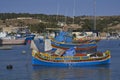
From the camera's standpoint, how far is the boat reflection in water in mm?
50891

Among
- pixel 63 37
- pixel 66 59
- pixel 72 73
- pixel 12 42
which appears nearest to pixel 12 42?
pixel 12 42

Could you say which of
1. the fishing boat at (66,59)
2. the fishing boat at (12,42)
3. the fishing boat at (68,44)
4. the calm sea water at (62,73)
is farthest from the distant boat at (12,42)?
the fishing boat at (66,59)

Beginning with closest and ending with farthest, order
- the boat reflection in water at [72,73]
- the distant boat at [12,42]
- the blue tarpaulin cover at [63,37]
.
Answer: the boat reflection in water at [72,73], the blue tarpaulin cover at [63,37], the distant boat at [12,42]

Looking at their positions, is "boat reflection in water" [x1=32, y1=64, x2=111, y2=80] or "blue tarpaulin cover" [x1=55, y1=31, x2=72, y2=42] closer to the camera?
"boat reflection in water" [x1=32, y1=64, x2=111, y2=80]

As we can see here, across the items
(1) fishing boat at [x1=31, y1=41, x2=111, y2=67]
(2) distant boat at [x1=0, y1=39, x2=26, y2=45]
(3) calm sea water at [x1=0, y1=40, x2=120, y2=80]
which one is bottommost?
(2) distant boat at [x1=0, y1=39, x2=26, y2=45]

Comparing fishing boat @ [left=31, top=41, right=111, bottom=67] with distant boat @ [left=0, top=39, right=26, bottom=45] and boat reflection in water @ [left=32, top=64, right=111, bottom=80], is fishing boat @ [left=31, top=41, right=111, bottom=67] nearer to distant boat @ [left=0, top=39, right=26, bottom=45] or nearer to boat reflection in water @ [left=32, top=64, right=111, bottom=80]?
boat reflection in water @ [left=32, top=64, right=111, bottom=80]

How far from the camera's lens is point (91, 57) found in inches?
2405

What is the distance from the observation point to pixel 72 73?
5484cm

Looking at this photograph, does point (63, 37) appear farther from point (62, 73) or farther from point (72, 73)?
point (72, 73)

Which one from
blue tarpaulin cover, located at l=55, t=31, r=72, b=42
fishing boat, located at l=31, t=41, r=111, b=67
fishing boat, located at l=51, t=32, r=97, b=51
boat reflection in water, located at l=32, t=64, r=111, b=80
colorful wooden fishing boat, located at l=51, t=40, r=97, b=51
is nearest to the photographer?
boat reflection in water, located at l=32, t=64, r=111, b=80

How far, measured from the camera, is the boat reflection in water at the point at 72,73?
50891 millimetres

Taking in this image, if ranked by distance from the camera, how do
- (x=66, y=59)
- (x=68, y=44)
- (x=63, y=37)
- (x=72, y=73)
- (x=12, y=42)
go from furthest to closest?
(x=12, y=42)
(x=63, y=37)
(x=68, y=44)
(x=66, y=59)
(x=72, y=73)

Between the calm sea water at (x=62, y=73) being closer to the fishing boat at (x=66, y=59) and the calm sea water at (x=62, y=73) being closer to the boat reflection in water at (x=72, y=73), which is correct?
the boat reflection in water at (x=72, y=73)

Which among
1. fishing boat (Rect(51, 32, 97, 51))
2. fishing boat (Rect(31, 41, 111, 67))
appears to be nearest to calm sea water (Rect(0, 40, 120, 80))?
fishing boat (Rect(31, 41, 111, 67))
